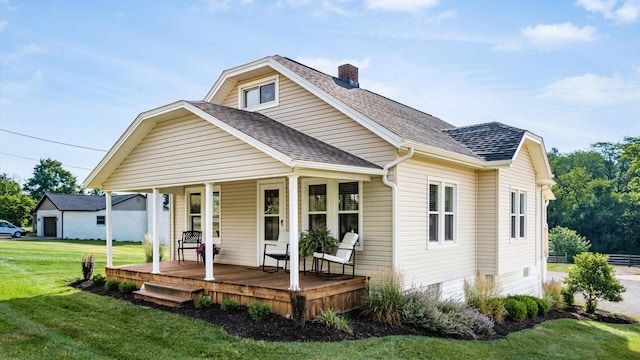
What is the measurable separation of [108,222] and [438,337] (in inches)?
341

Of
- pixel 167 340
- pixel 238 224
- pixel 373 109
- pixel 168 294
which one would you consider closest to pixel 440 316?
pixel 167 340

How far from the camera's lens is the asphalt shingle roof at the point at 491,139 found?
10.9 meters

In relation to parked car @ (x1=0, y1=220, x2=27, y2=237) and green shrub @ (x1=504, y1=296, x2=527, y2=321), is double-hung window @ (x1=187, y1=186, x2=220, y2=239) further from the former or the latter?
parked car @ (x1=0, y1=220, x2=27, y2=237)

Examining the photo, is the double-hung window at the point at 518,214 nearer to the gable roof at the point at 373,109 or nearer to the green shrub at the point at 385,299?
the gable roof at the point at 373,109

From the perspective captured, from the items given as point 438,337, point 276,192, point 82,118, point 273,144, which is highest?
point 82,118

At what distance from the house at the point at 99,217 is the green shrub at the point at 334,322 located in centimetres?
2705

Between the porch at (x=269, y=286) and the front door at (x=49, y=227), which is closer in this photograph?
the porch at (x=269, y=286)

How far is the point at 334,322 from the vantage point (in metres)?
6.89

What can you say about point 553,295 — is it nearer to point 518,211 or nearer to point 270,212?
point 518,211

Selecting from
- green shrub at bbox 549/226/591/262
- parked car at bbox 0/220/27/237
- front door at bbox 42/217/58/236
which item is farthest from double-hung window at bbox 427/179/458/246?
front door at bbox 42/217/58/236

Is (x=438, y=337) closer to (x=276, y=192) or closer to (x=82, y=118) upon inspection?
(x=276, y=192)

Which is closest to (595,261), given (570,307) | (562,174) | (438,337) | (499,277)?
(570,307)

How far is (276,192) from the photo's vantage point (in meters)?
10.3

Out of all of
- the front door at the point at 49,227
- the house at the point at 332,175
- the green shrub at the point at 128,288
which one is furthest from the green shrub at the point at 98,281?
the front door at the point at 49,227
